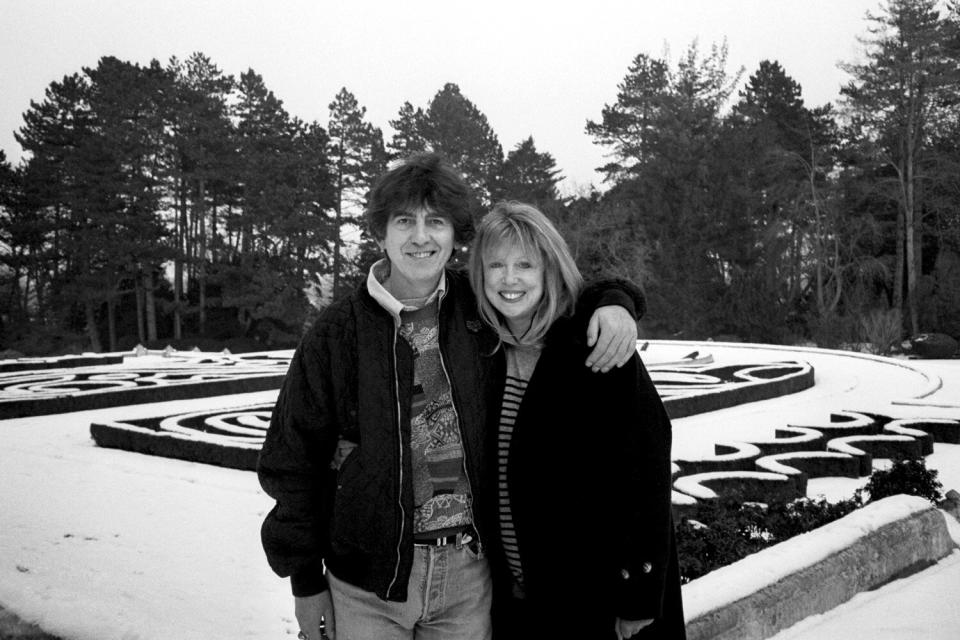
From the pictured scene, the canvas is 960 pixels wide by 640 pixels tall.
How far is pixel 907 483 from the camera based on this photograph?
4.49 metres

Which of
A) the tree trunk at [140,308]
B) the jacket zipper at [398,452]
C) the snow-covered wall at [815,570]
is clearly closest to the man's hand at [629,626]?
the jacket zipper at [398,452]

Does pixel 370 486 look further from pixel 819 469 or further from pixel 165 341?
pixel 165 341

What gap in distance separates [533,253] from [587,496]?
1.99ft

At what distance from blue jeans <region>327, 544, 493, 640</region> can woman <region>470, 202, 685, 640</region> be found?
87mm

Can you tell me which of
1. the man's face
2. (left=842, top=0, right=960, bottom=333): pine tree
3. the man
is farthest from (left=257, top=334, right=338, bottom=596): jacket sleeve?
(left=842, top=0, right=960, bottom=333): pine tree

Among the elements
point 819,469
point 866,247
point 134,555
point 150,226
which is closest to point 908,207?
point 866,247

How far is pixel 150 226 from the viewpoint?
28156 millimetres

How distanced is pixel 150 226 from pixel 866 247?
24.1 m

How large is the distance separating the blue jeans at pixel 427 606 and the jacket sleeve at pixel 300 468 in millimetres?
103

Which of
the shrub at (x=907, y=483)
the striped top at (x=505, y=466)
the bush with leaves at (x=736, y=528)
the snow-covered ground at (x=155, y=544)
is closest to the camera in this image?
the striped top at (x=505, y=466)

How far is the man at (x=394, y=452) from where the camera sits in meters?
1.93

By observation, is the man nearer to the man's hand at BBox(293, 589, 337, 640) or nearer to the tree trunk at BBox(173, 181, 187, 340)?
the man's hand at BBox(293, 589, 337, 640)

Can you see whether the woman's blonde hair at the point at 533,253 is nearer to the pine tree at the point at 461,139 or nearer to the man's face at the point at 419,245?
the man's face at the point at 419,245

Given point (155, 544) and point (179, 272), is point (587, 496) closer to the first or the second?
point (155, 544)
